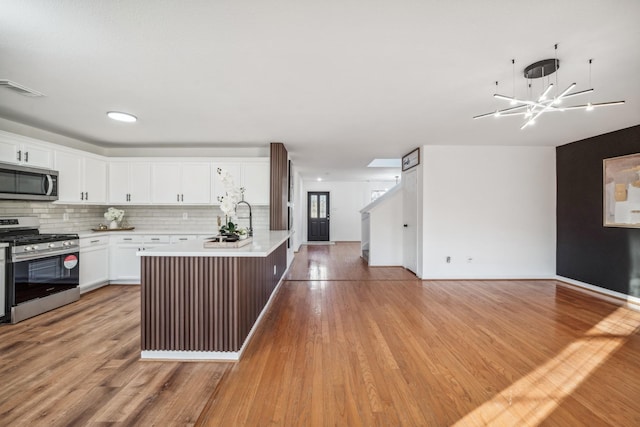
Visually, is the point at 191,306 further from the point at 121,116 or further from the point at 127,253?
the point at 127,253

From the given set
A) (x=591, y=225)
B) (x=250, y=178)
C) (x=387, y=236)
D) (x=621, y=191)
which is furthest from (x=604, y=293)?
(x=250, y=178)

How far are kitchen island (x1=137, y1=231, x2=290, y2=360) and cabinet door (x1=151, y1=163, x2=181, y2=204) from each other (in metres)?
2.97

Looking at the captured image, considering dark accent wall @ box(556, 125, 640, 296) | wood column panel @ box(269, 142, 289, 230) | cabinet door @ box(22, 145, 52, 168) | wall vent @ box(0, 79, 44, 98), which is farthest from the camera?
wood column panel @ box(269, 142, 289, 230)

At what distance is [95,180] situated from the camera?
4.69 m

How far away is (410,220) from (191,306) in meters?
4.65

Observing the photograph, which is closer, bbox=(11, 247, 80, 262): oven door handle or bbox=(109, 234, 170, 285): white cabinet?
bbox=(11, 247, 80, 262): oven door handle

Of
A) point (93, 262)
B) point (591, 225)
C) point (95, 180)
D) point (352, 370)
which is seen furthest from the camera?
point (95, 180)

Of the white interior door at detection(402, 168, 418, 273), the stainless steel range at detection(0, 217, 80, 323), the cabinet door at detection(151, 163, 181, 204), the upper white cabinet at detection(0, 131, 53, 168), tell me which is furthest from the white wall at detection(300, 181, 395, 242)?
the upper white cabinet at detection(0, 131, 53, 168)

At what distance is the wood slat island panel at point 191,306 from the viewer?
239 cm

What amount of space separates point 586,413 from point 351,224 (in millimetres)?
9442

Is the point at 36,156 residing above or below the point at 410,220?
above

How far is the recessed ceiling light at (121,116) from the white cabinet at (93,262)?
1.97 metres

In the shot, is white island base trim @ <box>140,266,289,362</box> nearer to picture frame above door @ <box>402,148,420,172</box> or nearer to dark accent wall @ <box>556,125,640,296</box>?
picture frame above door @ <box>402,148,420,172</box>

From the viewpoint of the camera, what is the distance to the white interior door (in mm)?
5555
